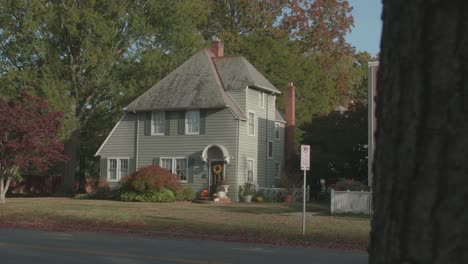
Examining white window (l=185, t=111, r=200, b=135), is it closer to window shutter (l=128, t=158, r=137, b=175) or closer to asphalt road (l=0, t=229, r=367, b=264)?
window shutter (l=128, t=158, r=137, b=175)

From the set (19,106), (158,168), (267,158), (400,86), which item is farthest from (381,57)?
(267,158)

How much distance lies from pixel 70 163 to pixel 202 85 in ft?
37.0

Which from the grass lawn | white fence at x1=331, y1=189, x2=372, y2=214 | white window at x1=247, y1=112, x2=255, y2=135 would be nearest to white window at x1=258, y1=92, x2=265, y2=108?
white window at x1=247, y1=112, x2=255, y2=135

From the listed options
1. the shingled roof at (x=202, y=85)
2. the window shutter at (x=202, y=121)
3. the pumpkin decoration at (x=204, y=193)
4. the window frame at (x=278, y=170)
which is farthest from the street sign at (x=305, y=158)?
the window frame at (x=278, y=170)

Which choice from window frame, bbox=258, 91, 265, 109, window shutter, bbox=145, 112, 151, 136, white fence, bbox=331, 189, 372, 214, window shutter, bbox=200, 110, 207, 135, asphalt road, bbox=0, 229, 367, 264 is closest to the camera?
asphalt road, bbox=0, 229, 367, 264

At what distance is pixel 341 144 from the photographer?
40344 mm

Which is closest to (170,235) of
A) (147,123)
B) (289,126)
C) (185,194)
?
(185,194)

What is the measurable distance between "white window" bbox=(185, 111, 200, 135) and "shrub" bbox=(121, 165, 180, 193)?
11.9 ft

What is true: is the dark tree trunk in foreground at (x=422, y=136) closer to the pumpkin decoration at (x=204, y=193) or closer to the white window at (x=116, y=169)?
the pumpkin decoration at (x=204, y=193)

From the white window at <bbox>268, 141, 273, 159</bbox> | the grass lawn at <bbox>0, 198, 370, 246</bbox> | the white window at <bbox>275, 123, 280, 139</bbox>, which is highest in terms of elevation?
the white window at <bbox>275, 123, 280, 139</bbox>

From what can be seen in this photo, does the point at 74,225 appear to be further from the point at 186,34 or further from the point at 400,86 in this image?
the point at 186,34

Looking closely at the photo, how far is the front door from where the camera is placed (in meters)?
39.7

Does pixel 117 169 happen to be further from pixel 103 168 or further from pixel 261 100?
pixel 261 100

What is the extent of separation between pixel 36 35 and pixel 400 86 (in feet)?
139
